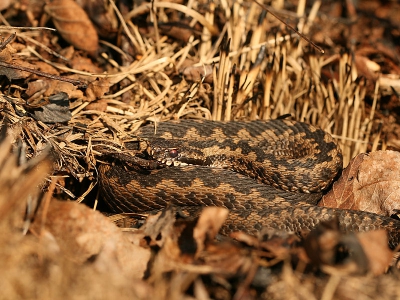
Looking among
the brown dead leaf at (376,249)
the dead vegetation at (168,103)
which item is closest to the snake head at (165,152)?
the dead vegetation at (168,103)

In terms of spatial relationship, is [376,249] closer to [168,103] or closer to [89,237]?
[89,237]

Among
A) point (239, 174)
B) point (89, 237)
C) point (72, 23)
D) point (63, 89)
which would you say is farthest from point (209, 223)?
point (72, 23)

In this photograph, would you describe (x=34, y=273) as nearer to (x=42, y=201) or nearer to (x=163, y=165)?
(x=42, y=201)

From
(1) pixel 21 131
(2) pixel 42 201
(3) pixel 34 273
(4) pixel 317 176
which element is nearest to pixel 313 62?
(4) pixel 317 176

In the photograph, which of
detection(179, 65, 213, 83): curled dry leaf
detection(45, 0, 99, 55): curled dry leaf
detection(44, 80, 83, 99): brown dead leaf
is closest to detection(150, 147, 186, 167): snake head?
detection(44, 80, 83, 99): brown dead leaf

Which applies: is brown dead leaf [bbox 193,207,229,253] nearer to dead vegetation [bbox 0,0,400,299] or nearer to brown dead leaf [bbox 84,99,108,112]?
dead vegetation [bbox 0,0,400,299]

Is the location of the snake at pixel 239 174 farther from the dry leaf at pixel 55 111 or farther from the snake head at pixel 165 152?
the dry leaf at pixel 55 111
